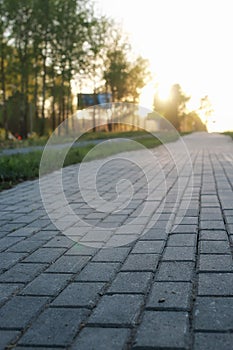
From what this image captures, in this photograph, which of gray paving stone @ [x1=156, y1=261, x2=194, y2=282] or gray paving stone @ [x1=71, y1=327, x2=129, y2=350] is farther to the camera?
gray paving stone @ [x1=156, y1=261, x2=194, y2=282]

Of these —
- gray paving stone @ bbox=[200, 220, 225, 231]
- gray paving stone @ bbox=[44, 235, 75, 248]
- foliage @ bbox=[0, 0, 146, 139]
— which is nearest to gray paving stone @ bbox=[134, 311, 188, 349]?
gray paving stone @ bbox=[44, 235, 75, 248]

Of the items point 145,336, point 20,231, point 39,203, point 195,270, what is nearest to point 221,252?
point 195,270

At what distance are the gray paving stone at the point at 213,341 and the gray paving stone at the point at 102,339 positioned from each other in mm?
318

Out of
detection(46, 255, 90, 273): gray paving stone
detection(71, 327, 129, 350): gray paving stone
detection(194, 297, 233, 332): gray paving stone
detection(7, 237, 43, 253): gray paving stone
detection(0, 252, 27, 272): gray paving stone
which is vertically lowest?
detection(0, 252, 27, 272): gray paving stone

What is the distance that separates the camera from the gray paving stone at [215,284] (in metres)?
2.65

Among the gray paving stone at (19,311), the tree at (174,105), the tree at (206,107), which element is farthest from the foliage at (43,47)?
the tree at (206,107)

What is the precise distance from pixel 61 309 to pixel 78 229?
6.53 ft

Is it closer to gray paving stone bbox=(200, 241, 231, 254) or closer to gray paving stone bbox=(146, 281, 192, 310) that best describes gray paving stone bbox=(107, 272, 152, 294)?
gray paving stone bbox=(146, 281, 192, 310)

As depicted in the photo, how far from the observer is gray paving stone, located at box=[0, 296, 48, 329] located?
7.63ft

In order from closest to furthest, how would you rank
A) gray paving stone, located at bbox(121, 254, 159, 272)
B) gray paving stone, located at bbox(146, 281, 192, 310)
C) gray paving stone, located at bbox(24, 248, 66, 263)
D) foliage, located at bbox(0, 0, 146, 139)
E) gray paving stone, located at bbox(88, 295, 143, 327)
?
gray paving stone, located at bbox(88, 295, 143, 327) → gray paving stone, located at bbox(146, 281, 192, 310) → gray paving stone, located at bbox(121, 254, 159, 272) → gray paving stone, located at bbox(24, 248, 66, 263) → foliage, located at bbox(0, 0, 146, 139)

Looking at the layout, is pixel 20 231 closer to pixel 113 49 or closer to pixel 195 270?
pixel 195 270

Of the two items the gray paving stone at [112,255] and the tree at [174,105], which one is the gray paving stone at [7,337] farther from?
the tree at [174,105]

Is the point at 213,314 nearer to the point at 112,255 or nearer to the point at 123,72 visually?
the point at 112,255

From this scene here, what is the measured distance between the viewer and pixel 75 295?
269 cm
